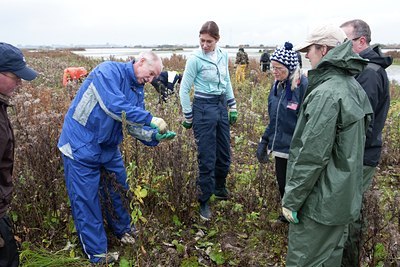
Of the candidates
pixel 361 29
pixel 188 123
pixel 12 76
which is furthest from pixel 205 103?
pixel 12 76

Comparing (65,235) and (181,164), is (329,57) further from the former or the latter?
(65,235)

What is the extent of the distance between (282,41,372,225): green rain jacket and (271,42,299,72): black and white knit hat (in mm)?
986

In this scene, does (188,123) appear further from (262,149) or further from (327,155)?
(327,155)

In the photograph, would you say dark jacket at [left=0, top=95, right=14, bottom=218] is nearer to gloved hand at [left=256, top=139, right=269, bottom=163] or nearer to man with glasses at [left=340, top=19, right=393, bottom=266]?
gloved hand at [left=256, top=139, right=269, bottom=163]

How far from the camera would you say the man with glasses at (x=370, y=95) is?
272 centimetres

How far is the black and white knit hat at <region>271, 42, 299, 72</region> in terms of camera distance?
3186 mm

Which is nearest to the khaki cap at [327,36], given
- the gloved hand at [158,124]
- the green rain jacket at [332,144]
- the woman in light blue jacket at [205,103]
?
the green rain jacket at [332,144]

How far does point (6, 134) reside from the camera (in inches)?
80.8

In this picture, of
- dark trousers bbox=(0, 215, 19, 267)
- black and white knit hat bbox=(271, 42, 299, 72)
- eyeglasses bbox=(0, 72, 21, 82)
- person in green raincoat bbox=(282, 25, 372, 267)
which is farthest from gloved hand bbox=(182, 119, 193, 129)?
dark trousers bbox=(0, 215, 19, 267)

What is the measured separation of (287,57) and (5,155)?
2.44 m

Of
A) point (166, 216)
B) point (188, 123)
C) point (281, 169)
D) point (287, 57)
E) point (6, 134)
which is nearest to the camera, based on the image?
point (6, 134)

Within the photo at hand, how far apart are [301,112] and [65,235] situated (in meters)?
2.49

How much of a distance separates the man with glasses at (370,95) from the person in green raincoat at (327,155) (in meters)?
0.52

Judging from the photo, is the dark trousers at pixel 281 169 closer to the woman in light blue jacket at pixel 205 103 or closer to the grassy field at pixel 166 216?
the grassy field at pixel 166 216
